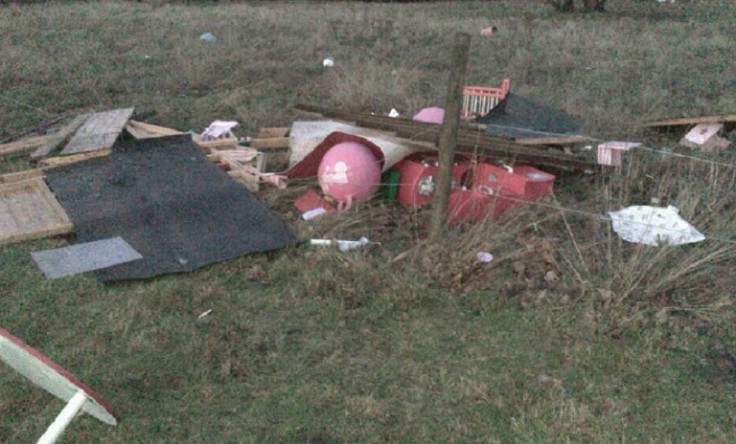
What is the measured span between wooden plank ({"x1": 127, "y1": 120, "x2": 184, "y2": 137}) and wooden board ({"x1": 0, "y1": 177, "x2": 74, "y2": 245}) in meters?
1.85

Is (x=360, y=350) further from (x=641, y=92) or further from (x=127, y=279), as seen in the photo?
(x=641, y=92)

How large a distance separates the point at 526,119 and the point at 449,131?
2966mm

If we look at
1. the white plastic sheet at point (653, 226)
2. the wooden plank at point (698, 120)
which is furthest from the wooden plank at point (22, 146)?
the wooden plank at point (698, 120)

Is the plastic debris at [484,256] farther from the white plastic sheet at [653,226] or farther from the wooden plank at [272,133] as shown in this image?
the wooden plank at [272,133]

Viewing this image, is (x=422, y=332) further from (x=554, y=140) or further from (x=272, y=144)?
(x=272, y=144)

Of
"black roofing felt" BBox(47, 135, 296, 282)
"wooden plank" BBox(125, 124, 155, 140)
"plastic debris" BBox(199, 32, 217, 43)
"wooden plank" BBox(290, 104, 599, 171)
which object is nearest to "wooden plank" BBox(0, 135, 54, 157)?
"wooden plank" BBox(125, 124, 155, 140)

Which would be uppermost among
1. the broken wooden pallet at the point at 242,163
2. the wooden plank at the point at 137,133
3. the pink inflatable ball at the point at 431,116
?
the pink inflatable ball at the point at 431,116

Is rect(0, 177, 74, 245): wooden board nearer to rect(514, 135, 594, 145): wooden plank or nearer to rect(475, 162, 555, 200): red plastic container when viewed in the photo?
rect(475, 162, 555, 200): red plastic container

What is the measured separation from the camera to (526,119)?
735cm

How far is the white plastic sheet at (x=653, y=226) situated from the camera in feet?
15.9

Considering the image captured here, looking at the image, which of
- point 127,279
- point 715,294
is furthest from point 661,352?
point 127,279

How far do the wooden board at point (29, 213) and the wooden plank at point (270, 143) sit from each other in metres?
2.29

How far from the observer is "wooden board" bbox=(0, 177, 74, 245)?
5191 millimetres

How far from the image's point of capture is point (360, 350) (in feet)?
12.7
